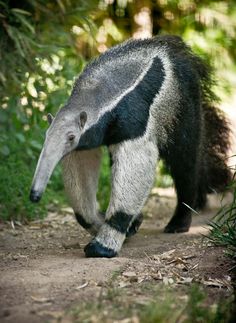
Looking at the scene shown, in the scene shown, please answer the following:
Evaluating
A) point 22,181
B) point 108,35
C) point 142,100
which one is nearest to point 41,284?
point 142,100

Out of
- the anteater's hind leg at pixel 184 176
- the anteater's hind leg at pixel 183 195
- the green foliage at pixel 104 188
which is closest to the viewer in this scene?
the anteater's hind leg at pixel 184 176

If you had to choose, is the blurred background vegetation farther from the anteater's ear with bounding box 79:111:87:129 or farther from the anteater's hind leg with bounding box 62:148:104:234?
the anteater's ear with bounding box 79:111:87:129

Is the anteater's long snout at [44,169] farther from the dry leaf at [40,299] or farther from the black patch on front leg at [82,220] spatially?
the black patch on front leg at [82,220]

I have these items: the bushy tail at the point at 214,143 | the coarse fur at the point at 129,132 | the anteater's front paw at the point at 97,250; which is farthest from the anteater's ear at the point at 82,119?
the bushy tail at the point at 214,143

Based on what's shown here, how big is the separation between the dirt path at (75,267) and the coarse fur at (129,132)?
0.95 ft

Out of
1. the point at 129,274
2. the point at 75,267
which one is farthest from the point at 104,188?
the point at 129,274

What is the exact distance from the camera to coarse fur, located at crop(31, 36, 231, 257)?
17.4 feet

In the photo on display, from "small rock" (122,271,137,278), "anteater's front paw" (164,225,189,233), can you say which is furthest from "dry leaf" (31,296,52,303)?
"anteater's front paw" (164,225,189,233)

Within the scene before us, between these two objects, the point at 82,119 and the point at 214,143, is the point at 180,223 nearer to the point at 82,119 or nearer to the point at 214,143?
the point at 214,143

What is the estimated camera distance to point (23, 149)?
314 inches

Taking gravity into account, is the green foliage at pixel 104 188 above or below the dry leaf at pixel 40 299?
below

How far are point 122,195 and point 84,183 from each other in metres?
0.67

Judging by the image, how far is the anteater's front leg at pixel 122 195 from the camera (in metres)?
5.43

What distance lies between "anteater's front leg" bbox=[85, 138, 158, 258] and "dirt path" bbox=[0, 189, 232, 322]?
0.17 meters
